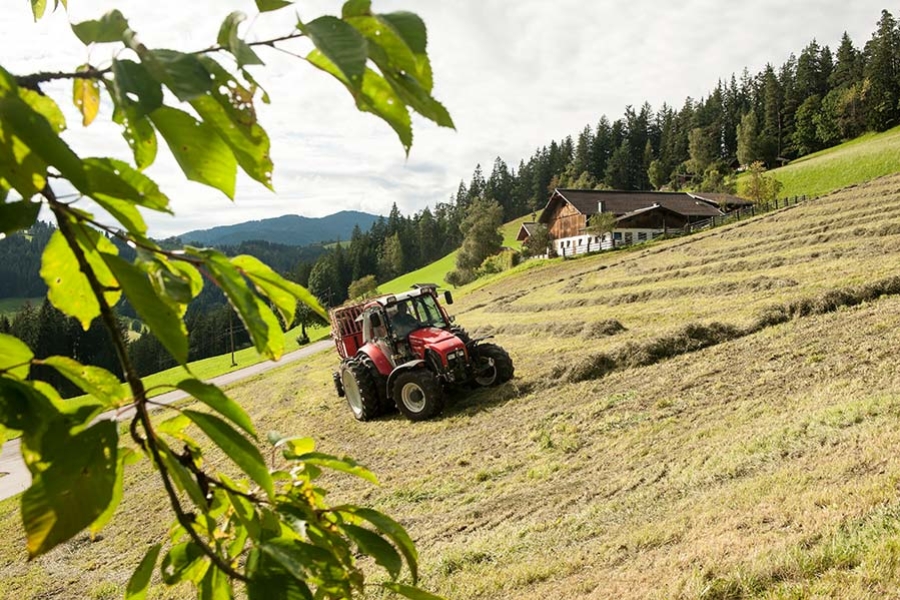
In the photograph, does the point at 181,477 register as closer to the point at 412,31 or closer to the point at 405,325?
the point at 412,31

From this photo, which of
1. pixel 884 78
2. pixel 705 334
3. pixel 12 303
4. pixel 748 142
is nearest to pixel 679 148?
pixel 748 142

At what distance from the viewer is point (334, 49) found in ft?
1.39

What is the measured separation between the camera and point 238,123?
545 millimetres

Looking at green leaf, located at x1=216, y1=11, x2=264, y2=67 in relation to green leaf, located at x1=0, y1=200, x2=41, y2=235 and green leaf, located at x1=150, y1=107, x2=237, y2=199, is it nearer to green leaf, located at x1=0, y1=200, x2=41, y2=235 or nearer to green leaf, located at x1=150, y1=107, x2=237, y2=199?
green leaf, located at x1=150, y1=107, x2=237, y2=199

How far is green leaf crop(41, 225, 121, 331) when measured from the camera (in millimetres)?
→ 531

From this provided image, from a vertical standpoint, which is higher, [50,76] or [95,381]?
[50,76]

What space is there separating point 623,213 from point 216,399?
4819cm

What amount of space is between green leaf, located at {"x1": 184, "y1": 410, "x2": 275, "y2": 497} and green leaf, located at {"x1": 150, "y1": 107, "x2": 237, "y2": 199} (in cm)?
22

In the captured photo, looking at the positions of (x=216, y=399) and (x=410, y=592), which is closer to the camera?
(x=216, y=399)

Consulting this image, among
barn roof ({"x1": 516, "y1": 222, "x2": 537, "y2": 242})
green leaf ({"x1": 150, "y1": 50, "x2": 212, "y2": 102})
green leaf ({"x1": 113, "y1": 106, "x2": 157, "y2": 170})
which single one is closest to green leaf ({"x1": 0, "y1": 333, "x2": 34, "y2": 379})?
green leaf ({"x1": 113, "y1": 106, "x2": 157, "y2": 170})

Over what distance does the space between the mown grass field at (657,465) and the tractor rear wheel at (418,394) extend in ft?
0.82

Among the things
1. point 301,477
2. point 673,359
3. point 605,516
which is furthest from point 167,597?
point 673,359

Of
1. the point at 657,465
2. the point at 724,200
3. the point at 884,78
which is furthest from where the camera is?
the point at 884,78

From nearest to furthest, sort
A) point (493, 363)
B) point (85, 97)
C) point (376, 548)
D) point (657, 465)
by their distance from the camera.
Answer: point (85, 97), point (376, 548), point (657, 465), point (493, 363)
